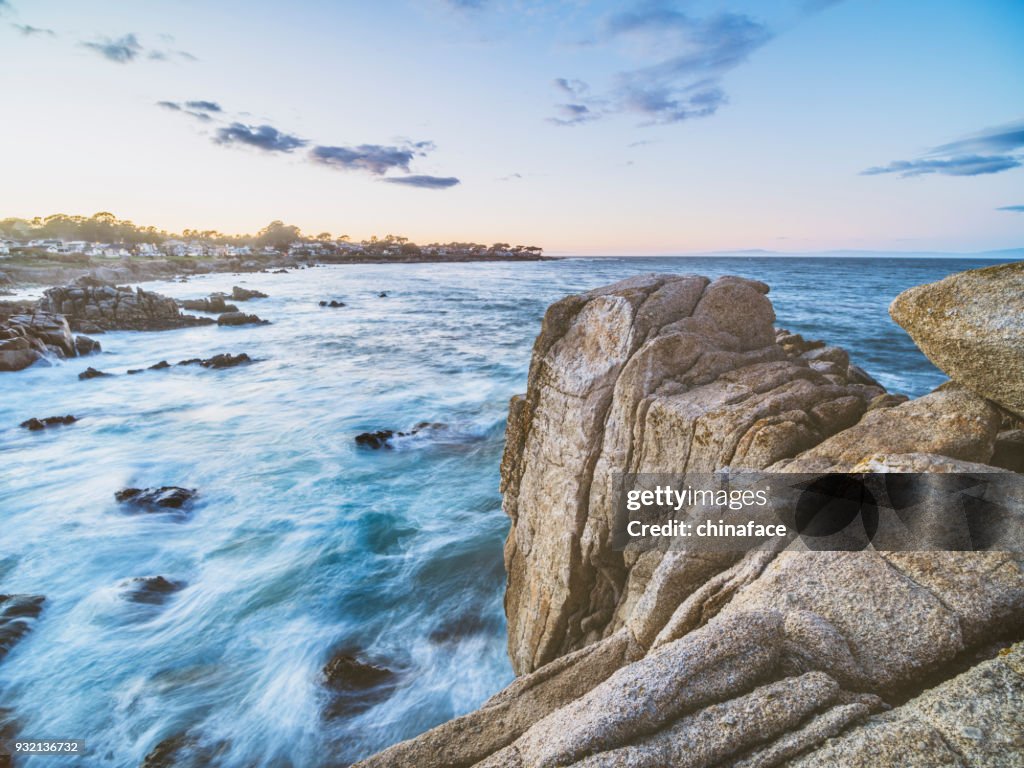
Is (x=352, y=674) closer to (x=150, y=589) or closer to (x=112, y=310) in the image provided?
(x=150, y=589)

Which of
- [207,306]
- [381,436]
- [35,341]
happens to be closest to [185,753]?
[381,436]

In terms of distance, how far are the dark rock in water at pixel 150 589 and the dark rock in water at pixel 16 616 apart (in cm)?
157

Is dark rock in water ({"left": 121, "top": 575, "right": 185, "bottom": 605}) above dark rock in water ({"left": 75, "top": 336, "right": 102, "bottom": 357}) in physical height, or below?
below

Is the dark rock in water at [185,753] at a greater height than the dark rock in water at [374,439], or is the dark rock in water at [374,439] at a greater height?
the dark rock in water at [374,439]

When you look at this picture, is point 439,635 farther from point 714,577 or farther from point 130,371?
point 130,371

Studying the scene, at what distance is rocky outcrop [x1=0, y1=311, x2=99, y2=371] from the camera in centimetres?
2850

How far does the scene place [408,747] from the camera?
429cm

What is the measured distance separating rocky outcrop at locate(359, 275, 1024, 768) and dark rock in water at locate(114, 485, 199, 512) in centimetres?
1179

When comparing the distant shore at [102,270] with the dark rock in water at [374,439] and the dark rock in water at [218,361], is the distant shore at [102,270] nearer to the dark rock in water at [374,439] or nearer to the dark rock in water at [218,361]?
the dark rock in water at [218,361]

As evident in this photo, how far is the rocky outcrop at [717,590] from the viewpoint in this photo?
314 cm

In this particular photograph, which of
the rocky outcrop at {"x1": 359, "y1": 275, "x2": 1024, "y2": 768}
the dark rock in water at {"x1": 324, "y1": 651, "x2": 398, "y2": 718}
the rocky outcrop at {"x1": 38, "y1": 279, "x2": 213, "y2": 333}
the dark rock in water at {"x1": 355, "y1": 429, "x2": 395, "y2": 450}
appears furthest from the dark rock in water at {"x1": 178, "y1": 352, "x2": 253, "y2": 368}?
the rocky outcrop at {"x1": 359, "y1": 275, "x2": 1024, "y2": 768}

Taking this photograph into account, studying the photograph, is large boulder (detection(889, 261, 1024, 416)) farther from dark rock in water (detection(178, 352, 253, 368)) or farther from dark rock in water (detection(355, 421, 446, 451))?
dark rock in water (detection(178, 352, 253, 368))

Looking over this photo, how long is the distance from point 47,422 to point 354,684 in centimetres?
2198

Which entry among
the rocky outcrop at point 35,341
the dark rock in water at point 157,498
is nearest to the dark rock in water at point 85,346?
the rocky outcrop at point 35,341
